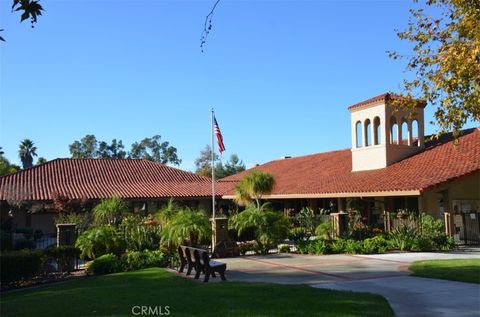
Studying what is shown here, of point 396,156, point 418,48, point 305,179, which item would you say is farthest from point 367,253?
point 305,179

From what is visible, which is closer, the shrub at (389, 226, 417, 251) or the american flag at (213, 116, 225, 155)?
the shrub at (389, 226, 417, 251)

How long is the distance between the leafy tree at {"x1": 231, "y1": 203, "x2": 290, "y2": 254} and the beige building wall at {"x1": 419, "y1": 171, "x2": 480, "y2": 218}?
23.0 feet

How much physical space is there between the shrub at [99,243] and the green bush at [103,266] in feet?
4.36

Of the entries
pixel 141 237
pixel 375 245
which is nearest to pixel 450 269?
pixel 375 245

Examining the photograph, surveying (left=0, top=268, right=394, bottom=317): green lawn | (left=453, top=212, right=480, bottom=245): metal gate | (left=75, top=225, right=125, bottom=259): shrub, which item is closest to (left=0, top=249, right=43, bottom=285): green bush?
(left=0, top=268, right=394, bottom=317): green lawn

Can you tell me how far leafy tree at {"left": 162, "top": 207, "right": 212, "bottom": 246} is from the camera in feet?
53.1

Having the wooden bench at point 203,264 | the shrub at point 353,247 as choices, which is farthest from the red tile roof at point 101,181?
the wooden bench at point 203,264

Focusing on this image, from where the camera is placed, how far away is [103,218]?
23625 millimetres

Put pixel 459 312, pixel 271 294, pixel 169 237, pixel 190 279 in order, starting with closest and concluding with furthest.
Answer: pixel 459 312, pixel 271 294, pixel 190 279, pixel 169 237

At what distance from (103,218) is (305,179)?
13034 millimetres

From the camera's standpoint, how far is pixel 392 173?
2478 cm

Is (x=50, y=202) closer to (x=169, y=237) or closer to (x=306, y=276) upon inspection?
(x=169, y=237)

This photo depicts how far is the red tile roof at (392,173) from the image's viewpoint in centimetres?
2177

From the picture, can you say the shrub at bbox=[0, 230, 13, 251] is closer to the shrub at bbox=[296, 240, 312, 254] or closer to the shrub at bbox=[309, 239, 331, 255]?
the shrub at bbox=[296, 240, 312, 254]
